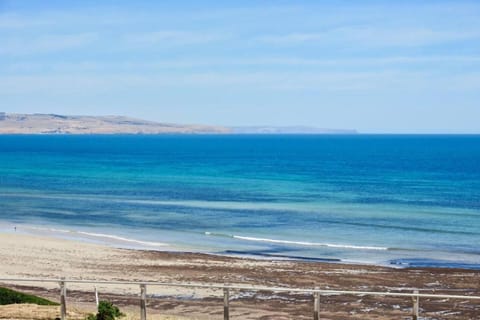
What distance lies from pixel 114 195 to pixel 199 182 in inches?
708

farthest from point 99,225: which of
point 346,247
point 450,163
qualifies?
point 450,163

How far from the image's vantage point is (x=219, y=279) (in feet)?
104

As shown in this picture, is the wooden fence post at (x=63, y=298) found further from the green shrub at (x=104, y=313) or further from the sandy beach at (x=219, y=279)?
the sandy beach at (x=219, y=279)

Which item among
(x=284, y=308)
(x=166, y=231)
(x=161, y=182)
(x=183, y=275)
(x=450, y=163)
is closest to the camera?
(x=284, y=308)

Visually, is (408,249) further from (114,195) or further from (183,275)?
(114,195)

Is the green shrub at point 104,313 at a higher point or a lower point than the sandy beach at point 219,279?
higher

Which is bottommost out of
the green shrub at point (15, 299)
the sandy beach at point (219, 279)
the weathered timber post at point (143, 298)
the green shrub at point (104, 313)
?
the sandy beach at point (219, 279)

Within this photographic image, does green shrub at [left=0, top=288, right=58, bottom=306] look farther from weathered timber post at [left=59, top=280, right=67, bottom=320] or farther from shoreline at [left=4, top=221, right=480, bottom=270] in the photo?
shoreline at [left=4, top=221, right=480, bottom=270]

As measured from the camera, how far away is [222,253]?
3912cm

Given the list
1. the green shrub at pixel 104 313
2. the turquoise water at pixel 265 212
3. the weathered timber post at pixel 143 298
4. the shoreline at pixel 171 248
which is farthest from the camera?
the turquoise water at pixel 265 212

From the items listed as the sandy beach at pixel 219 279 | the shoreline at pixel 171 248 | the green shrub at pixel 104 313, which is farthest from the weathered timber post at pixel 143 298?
the shoreline at pixel 171 248

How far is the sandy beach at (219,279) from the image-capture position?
82.1 ft

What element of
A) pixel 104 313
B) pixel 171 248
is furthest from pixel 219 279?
pixel 104 313

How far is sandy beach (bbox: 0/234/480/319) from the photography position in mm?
25031
